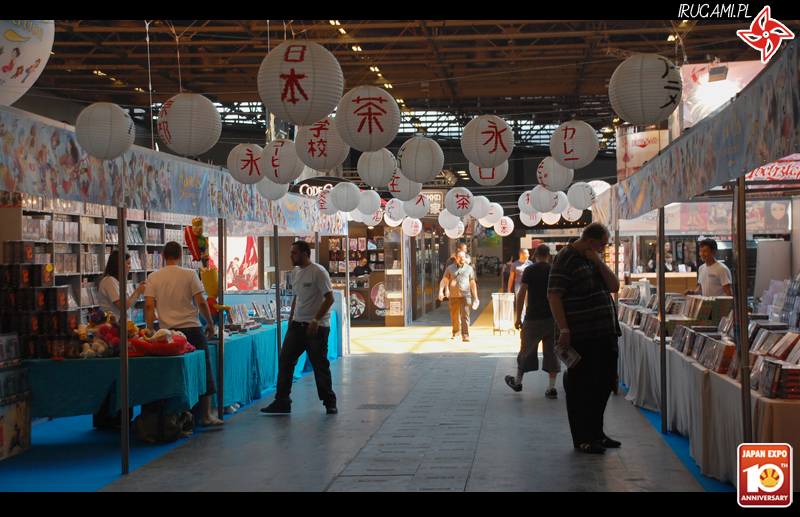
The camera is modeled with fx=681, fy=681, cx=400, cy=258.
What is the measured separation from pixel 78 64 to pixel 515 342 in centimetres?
1056

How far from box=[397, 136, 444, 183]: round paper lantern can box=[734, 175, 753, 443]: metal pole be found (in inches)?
140

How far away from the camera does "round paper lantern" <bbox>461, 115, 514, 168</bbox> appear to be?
6816mm

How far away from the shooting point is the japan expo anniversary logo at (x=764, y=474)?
353 cm

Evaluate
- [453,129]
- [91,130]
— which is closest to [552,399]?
[91,130]

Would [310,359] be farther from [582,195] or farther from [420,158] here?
[582,195]

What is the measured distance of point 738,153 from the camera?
3709 mm

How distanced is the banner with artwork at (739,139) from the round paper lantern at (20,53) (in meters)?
4.23

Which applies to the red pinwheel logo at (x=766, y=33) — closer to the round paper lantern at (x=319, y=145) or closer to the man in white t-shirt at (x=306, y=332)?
the round paper lantern at (x=319, y=145)

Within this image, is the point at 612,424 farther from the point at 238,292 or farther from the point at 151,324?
the point at 238,292

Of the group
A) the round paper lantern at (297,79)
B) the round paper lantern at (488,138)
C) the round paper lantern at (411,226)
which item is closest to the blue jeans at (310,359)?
the round paper lantern at (488,138)

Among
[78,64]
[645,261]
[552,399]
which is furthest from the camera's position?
[645,261]

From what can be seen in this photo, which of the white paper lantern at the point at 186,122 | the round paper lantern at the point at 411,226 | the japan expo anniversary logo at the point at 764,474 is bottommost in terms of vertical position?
the japan expo anniversary logo at the point at 764,474

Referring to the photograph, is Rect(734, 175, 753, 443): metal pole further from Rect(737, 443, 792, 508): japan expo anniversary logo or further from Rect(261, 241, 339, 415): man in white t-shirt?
Rect(261, 241, 339, 415): man in white t-shirt

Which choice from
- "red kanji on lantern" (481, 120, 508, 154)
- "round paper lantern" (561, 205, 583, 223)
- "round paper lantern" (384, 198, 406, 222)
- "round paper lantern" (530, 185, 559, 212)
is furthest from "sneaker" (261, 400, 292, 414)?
"round paper lantern" (561, 205, 583, 223)
